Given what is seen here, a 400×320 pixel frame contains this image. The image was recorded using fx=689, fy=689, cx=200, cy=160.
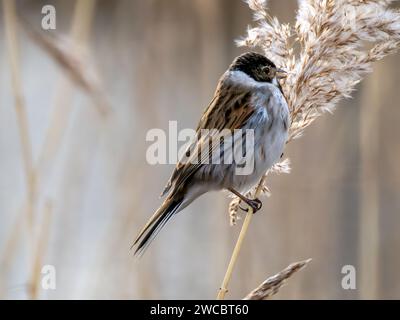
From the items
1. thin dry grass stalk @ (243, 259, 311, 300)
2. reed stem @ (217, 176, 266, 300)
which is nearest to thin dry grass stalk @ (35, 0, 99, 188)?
reed stem @ (217, 176, 266, 300)

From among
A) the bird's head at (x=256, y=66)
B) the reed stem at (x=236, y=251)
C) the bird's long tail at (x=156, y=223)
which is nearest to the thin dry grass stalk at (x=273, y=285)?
the reed stem at (x=236, y=251)

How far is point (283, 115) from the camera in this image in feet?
7.11

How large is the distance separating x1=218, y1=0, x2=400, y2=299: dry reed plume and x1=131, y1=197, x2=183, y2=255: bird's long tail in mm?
264

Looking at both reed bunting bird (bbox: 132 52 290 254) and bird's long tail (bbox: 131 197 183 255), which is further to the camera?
reed bunting bird (bbox: 132 52 290 254)

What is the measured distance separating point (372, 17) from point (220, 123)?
1.95ft

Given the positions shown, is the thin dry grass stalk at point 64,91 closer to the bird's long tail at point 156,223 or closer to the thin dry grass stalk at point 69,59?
the thin dry grass stalk at point 69,59

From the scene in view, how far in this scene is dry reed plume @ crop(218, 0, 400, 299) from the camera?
6.13ft

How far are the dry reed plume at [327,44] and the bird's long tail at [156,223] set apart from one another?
0.86 feet

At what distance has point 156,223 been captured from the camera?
2.02 metres

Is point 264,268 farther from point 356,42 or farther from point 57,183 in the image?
point 356,42

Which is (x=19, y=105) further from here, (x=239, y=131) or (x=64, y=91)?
(x=239, y=131)

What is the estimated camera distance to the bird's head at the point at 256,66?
2.23 metres

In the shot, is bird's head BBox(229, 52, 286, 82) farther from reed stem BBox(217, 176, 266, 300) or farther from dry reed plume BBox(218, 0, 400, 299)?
reed stem BBox(217, 176, 266, 300)

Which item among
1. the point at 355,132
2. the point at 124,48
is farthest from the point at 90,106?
the point at 355,132
